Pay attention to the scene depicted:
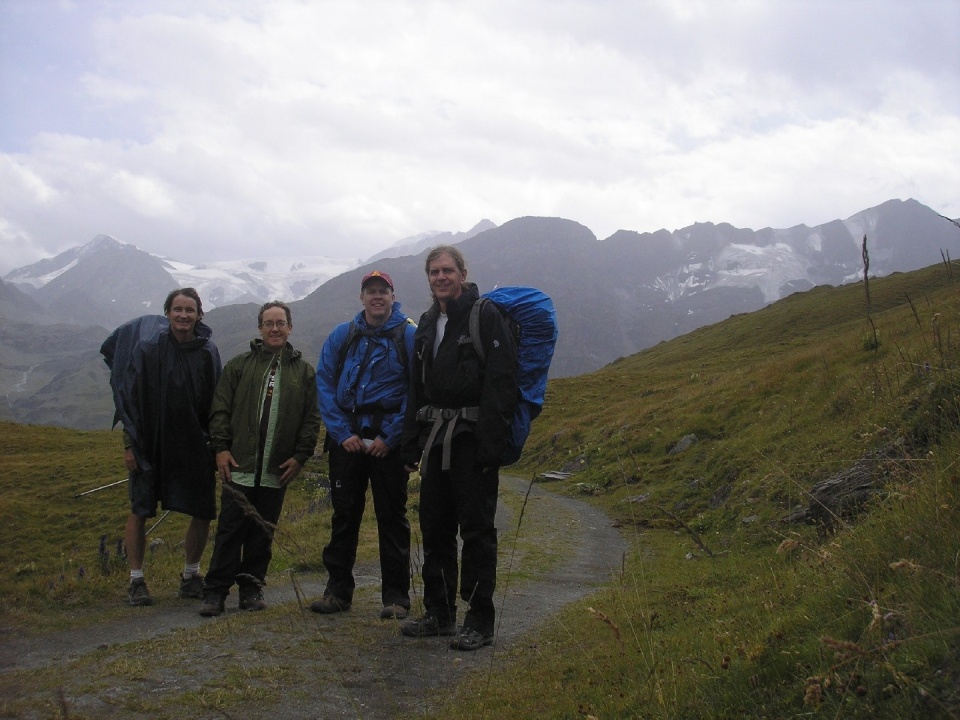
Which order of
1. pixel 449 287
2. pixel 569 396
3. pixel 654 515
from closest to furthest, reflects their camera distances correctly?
pixel 449 287, pixel 654 515, pixel 569 396

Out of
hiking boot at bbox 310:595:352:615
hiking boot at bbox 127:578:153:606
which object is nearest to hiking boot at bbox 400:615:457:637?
hiking boot at bbox 310:595:352:615

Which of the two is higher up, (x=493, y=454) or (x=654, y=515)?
(x=493, y=454)

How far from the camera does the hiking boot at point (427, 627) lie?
575 cm

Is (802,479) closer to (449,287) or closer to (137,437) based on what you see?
(449,287)

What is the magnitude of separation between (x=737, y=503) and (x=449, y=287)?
301 inches

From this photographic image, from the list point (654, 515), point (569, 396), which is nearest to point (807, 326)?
point (569, 396)

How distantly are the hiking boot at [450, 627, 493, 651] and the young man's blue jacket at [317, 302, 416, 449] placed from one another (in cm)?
186

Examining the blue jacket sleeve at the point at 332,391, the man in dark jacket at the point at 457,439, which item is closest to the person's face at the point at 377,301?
the blue jacket sleeve at the point at 332,391

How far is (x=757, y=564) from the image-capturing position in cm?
716

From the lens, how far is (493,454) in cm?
561

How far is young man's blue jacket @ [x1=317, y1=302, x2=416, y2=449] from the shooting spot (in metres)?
6.71

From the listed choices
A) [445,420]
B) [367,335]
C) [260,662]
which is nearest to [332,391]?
[367,335]

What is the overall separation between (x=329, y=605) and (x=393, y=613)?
2.15ft

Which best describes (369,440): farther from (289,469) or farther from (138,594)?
(138,594)
